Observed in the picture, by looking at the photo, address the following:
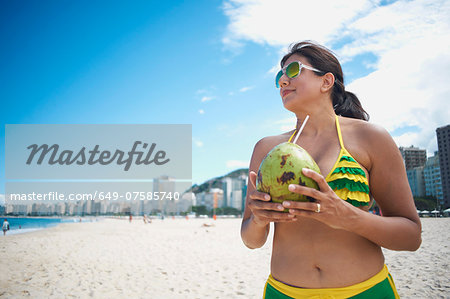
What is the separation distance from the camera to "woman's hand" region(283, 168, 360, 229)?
3.10ft

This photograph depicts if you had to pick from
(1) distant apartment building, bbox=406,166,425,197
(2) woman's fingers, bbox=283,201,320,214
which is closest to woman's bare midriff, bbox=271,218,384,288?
(2) woman's fingers, bbox=283,201,320,214

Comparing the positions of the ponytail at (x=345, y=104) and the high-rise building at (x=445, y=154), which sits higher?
the high-rise building at (x=445, y=154)

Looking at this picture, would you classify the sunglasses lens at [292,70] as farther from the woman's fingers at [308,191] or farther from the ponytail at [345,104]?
the woman's fingers at [308,191]

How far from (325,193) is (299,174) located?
138 mm

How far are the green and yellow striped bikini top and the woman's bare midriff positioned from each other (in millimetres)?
190

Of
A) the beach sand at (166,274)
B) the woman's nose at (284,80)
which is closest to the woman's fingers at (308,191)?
the woman's nose at (284,80)

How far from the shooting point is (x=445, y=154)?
47.1 m

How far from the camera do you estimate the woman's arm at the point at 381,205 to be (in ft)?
3.21

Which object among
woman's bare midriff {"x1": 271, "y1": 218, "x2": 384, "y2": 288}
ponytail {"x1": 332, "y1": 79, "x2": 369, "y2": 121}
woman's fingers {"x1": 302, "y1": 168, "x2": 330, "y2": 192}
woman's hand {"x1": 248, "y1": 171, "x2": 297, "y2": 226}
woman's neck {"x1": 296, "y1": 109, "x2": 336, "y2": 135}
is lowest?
woman's bare midriff {"x1": 271, "y1": 218, "x2": 384, "y2": 288}

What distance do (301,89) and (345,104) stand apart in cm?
41

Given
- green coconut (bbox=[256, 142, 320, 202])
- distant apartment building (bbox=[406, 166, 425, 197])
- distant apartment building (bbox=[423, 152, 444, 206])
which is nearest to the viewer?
green coconut (bbox=[256, 142, 320, 202])

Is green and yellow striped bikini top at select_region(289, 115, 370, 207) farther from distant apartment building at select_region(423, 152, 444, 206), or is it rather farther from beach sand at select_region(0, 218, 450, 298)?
distant apartment building at select_region(423, 152, 444, 206)

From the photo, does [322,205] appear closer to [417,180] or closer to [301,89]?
[301,89]

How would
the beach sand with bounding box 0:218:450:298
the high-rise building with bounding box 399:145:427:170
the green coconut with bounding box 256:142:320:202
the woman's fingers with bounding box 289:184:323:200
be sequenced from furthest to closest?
the high-rise building with bounding box 399:145:427:170 → the beach sand with bounding box 0:218:450:298 → the green coconut with bounding box 256:142:320:202 → the woman's fingers with bounding box 289:184:323:200
